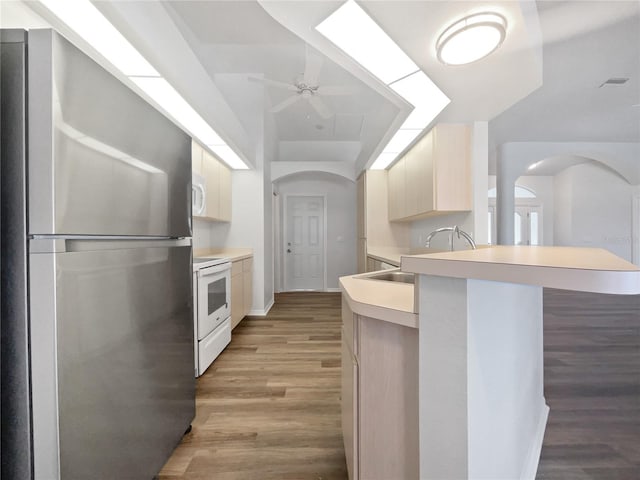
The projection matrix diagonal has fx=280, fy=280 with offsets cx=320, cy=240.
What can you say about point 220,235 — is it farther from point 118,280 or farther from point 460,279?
point 460,279

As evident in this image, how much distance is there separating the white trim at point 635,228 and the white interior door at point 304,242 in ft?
24.9

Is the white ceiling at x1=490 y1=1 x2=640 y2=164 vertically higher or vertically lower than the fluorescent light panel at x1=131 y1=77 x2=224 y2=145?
higher

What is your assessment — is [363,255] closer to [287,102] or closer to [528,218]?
[287,102]

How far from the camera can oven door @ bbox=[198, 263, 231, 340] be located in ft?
7.43

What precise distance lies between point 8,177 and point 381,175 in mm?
4461

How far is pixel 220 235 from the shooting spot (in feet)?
13.5

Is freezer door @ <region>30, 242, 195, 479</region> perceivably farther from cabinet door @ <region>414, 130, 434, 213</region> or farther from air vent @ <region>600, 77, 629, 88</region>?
air vent @ <region>600, 77, 629, 88</region>

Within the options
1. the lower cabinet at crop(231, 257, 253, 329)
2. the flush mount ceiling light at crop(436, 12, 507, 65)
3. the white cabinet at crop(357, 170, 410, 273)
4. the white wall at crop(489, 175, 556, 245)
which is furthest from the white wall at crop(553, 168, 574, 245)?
the lower cabinet at crop(231, 257, 253, 329)

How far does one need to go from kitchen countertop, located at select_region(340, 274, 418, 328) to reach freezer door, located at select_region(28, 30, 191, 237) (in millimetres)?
912

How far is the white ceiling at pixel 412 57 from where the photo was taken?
4.60 ft

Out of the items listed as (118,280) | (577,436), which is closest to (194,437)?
(118,280)

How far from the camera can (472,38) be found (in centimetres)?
142

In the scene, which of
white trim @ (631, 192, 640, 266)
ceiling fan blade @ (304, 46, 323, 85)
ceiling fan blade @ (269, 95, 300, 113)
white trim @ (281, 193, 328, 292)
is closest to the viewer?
ceiling fan blade @ (304, 46, 323, 85)

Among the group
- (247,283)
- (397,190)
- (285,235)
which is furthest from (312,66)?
(285,235)
